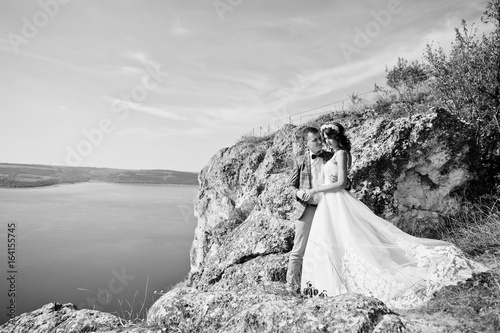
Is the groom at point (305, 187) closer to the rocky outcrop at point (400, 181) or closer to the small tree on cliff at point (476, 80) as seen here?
the rocky outcrop at point (400, 181)

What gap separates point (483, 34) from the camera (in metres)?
9.69

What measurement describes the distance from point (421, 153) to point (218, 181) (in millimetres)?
11069

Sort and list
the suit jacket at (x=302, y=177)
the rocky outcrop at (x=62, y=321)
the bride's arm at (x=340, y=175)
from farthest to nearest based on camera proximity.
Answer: the suit jacket at (x=302, y=177) → the bride's arm at (x=340, y=175) → the rocky outcrop at (x=62, y=321)

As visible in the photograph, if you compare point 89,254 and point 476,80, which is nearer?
point 476,80

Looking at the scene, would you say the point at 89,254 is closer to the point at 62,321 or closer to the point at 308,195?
the point at 62,321

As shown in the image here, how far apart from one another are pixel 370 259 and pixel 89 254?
79575 millimetres

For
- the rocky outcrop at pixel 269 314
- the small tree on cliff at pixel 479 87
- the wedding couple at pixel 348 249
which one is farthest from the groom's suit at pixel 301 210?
the small tree on cliff at pixel 479 87

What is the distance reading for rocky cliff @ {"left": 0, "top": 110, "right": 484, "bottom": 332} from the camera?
2539 millimetres

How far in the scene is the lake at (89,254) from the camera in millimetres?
54562

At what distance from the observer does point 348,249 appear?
14.3ft

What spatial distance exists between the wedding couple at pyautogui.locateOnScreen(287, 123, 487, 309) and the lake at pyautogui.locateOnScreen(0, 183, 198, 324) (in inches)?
1303

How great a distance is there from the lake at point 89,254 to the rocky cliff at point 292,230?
96.7 ft

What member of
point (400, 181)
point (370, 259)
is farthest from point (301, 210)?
point (400, 181)

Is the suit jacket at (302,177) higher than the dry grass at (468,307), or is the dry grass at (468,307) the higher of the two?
the suit jacket at (302,177)
